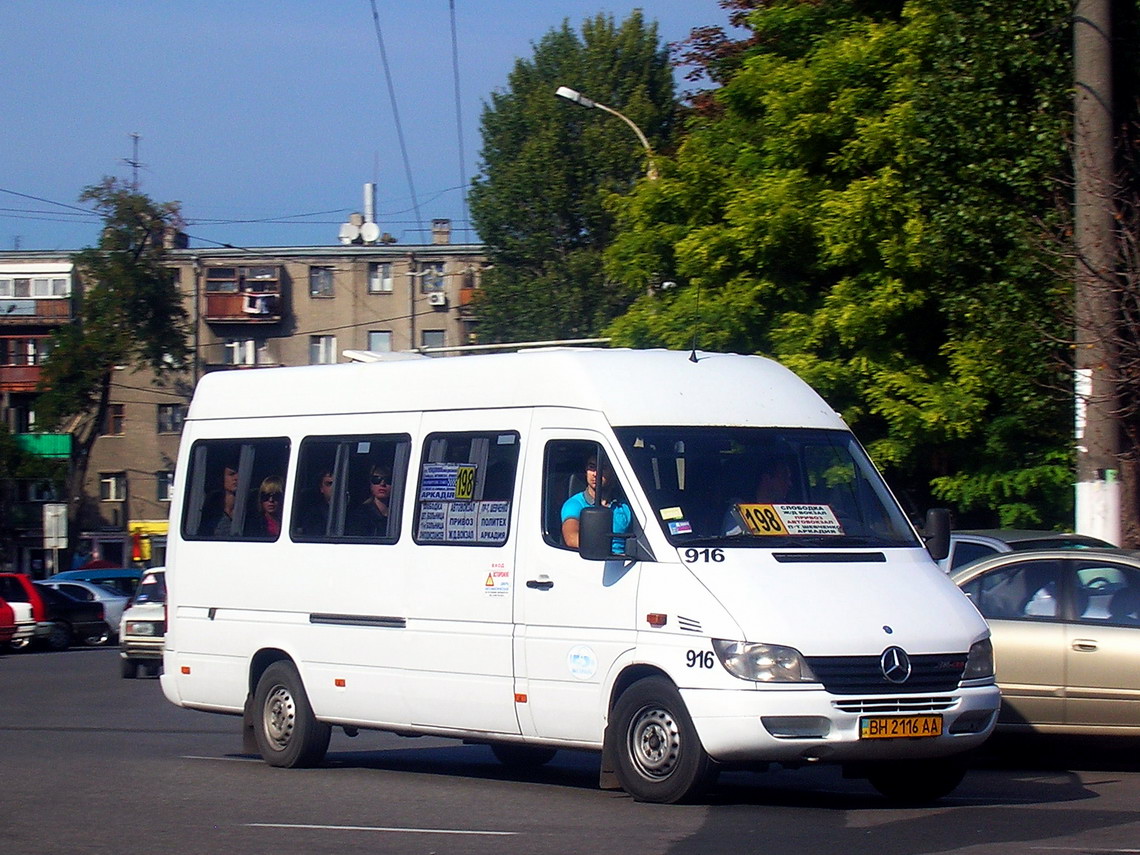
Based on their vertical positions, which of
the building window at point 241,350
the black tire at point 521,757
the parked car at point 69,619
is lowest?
the parked car at point 69,619

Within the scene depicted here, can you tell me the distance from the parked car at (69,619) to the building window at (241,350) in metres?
33.7

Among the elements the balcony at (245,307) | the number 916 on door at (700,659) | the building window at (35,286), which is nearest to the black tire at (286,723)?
the number 916 on door at (700,659)

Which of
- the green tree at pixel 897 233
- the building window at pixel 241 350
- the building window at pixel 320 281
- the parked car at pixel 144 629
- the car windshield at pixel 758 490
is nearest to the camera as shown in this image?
the car windshield at pixel 758 490

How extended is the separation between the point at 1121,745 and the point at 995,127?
9378 millimetres

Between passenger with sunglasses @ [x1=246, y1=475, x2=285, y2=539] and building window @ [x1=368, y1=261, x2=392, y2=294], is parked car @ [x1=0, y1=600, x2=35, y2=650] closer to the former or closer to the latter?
passenger with sunglasses @ [x1=246, y1=475, x2=285, y2=539]

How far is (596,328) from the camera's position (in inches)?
1794

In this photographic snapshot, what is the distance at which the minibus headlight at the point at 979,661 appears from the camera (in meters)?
9.34

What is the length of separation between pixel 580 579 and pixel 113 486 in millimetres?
65073

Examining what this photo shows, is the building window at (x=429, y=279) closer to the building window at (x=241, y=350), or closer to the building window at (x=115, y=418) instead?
the building window at (x=241, y=350)

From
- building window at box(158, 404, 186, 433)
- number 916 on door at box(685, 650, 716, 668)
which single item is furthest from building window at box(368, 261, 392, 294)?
number 916 on door at box(685, 650, 716, 668)

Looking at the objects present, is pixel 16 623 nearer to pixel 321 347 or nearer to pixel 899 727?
pixel 899 727

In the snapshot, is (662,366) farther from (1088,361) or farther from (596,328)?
(596,328)

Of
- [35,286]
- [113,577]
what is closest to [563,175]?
[113,577]

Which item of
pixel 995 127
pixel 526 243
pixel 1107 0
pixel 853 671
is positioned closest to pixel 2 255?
pixel 526 243
